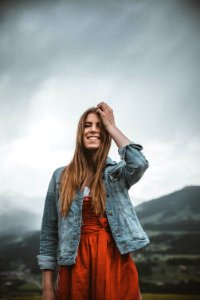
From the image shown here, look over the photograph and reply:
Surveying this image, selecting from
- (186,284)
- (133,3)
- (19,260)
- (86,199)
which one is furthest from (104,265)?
(133,3)

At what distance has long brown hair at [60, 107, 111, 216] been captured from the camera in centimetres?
109

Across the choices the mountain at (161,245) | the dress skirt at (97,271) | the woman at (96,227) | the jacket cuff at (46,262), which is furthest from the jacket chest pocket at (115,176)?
the mountain at (161,245)

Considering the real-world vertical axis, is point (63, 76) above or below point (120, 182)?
above

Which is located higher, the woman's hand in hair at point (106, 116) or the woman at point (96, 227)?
the woman's hand in hair at point (106, 116)

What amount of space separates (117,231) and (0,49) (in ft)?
8.17

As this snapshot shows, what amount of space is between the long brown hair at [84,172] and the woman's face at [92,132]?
0.01 metres

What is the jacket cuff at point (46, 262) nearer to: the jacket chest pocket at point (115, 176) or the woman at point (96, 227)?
the woman at point (96, 227)

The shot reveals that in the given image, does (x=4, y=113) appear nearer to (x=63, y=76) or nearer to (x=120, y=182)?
(x=63, y=76)

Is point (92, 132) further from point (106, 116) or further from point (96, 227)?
point (96, 227)

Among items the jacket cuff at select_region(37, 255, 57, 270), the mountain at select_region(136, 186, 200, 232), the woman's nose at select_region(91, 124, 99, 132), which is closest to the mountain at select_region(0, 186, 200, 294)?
the mountain at select_region(136, 186, 200, 232)

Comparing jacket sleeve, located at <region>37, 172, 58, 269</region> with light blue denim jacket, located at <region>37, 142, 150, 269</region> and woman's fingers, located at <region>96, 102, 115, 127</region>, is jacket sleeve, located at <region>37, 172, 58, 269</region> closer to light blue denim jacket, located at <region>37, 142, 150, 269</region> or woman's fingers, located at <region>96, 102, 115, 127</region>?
light blue denim jacket, located at <region>37, 142, 150, 269</region>

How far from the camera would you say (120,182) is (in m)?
1.10

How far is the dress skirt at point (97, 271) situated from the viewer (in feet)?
3.28

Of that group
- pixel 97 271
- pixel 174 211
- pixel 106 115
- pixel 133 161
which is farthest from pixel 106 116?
pixel 174 211
